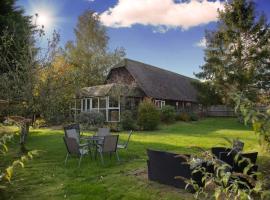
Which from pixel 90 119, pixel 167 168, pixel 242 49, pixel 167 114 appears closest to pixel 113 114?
pixel 90 119

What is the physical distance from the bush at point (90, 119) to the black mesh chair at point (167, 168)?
1588cm

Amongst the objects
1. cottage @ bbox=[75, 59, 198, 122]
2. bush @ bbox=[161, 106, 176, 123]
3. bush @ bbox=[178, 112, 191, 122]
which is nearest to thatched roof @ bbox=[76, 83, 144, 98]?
cottage @ bbox=[75, 59, 198, 122]

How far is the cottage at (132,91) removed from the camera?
80.2ft

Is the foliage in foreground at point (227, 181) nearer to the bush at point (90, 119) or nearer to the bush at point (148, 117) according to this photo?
the bush at point (148, 117)

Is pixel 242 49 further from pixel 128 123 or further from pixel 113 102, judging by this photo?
pixel 128 123

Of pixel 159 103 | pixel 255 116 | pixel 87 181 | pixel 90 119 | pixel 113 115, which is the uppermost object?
pixel 159 103

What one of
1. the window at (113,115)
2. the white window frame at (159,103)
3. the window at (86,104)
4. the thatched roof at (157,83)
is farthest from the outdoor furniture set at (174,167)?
the white window frame at (159,103)

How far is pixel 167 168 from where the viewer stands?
6.07 meters

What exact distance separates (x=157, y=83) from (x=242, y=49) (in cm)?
978

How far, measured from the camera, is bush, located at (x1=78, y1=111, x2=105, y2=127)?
22172 mm

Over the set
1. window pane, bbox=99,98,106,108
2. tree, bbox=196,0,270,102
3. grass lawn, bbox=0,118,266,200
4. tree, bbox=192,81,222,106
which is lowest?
grass lawn, bbox=0,118,266,200

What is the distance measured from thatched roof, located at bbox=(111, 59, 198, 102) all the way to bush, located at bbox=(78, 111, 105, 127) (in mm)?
6890

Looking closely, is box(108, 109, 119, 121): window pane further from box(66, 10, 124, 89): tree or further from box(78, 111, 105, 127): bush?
box(66, 10, 124, 89): tree

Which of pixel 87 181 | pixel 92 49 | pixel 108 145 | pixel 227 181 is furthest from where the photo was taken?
pixel 92 49
